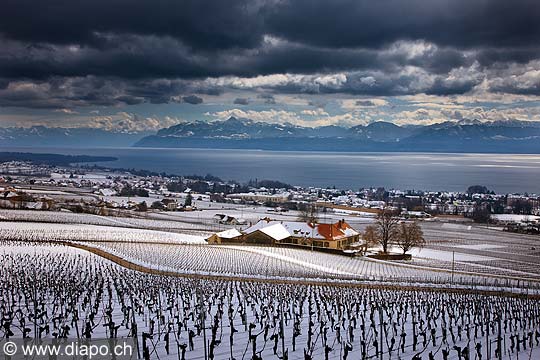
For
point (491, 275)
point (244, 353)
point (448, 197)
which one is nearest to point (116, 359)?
point (244, 353)

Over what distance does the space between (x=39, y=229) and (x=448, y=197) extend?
83216 mm

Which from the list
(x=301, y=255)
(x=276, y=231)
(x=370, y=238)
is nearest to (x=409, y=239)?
(x=370, y=238)

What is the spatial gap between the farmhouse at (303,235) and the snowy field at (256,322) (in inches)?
766

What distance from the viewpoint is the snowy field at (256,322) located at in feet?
Result: 32.4

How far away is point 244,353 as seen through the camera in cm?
947

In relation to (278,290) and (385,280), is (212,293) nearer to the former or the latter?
(278,290)

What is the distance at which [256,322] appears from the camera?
12.3m

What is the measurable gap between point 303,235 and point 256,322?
29305mm

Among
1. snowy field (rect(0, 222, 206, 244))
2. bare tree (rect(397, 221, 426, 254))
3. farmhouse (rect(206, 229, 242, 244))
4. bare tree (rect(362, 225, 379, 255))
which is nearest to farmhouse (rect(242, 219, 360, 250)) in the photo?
farmhouse (rect(206, 229, 242, 244))

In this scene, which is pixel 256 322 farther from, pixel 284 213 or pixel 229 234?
pixel 284 213

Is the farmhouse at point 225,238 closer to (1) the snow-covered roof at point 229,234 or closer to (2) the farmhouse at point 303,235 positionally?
(1) the snow-covered roof at point 229,234

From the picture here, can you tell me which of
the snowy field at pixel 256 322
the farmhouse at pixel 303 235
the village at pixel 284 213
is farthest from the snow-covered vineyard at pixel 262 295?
the village at pixel 284 213

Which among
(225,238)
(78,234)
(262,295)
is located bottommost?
(225,238)

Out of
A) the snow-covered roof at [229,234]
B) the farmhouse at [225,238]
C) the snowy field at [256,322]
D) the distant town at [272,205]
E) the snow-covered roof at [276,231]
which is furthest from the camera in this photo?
the distant town at [272,205]
